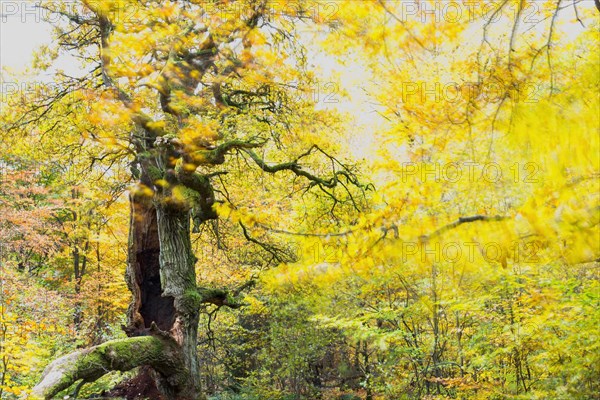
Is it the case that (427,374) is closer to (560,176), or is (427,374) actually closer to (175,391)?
(175,391)

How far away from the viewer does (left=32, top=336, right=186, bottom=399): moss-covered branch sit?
13.5 feet

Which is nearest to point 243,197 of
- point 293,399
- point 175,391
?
point 175,391

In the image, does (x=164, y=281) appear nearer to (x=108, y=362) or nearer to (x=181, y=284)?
(x=181, y=284)

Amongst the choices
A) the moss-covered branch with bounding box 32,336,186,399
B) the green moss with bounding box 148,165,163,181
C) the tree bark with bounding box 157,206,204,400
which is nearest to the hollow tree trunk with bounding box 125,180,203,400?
the tree bark with bounding box 157,206,204,400

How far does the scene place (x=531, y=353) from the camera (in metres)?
5.82

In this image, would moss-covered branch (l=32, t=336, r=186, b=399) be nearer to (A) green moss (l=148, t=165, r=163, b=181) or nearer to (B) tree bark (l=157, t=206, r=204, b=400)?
(B) tree bark (l=157, t=206, r=204, b=400)

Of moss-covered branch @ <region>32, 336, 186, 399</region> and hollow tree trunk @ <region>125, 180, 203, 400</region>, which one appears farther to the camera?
hollow tree trunk @ <region>125, 180, 203, 400</region>

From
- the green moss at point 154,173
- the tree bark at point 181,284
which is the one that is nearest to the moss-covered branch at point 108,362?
the tree bark at point 181,284

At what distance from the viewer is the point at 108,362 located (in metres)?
4.54

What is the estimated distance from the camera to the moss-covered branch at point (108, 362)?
4117 millimetres

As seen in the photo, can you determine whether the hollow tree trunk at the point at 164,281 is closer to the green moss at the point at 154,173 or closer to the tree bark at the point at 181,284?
the tree bark at the point at 181,284

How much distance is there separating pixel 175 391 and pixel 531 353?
4632 mm

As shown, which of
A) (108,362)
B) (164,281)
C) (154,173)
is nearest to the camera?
(108,362)

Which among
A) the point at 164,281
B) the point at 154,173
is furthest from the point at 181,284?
the point at 154,173
